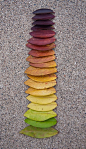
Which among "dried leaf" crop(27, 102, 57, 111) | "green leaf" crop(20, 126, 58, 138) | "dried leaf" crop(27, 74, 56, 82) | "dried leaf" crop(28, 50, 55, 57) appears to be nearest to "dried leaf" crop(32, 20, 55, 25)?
"dried leaf" crop(28, 50, 55, 57)

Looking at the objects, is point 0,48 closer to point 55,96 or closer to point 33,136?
point 55,96

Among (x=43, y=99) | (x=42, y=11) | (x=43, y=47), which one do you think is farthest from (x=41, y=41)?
(x=43, y=99)

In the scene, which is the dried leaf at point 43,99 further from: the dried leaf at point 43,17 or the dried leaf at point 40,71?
the dried leaf at point 43,17

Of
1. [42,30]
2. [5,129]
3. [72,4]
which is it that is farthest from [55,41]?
[5,129]

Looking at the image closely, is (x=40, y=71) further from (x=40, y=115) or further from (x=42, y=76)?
(x=40, y=115)

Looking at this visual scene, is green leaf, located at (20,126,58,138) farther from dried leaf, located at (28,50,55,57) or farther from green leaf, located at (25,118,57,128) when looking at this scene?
dried leaf, located at (28,50,55,57)

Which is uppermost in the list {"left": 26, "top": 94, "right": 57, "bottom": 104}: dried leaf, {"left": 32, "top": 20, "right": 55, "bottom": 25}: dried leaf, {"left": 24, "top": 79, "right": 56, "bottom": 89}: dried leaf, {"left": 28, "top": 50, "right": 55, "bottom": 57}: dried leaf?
{"left": 32, "top": 20, "right": 55, "bottom": 25}: dried leaf
